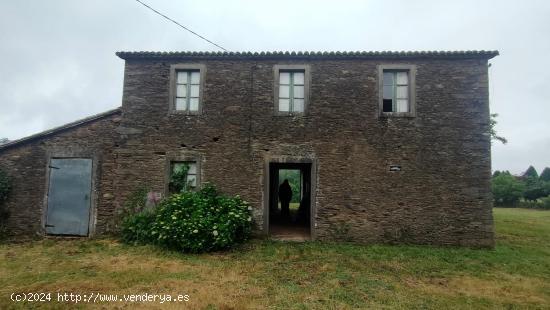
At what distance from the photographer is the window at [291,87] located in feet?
32.7

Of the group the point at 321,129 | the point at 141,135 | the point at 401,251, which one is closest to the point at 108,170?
the point at 141,135

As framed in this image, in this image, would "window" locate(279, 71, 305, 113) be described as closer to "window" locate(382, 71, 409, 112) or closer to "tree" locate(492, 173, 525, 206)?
"window" locate(382, 71, 409, 112)

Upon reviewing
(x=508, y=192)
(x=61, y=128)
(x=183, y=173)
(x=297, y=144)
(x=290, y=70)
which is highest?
(x=290, y=70)

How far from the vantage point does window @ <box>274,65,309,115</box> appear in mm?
9953

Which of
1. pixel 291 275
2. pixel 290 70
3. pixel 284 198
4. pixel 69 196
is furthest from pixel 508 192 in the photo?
pixel 69 196

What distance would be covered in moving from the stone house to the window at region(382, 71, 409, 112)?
0.11ft

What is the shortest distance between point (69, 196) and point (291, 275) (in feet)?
26.0

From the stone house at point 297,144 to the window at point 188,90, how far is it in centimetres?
3

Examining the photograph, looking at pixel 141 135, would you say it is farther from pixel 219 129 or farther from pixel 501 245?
pixel 501 245

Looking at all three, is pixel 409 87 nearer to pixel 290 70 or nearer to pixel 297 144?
pixel 290 70

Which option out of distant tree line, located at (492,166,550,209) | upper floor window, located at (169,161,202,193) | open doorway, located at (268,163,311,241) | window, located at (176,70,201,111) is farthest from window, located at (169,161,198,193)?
distant tree line, located at (492,166,550,209)

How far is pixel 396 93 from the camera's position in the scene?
32.3 ft

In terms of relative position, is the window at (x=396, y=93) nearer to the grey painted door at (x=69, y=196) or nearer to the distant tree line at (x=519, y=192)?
the grey painted door at (x=69, y=196)

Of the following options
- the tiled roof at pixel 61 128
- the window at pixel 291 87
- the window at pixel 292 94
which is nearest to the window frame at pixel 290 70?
the window at pixel 291 87
